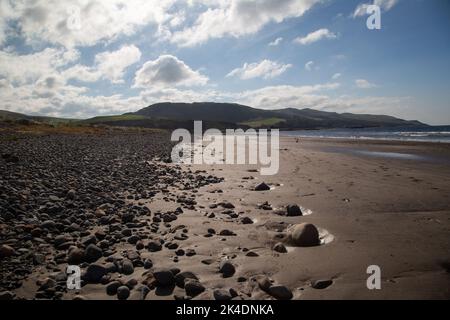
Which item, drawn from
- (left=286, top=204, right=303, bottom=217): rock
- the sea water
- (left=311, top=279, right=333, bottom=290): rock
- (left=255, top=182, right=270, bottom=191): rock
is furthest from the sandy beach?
the sea water

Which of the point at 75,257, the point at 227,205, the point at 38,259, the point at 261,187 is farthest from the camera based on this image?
the point at 261,187

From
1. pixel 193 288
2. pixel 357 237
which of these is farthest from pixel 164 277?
pixel 357 237

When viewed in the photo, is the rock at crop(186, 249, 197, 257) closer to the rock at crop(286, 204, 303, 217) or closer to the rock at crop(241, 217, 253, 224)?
the rock at crop(241, 217, 253, 224)

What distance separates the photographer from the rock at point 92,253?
4570 mm

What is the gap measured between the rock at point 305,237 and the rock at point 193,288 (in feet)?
7.67

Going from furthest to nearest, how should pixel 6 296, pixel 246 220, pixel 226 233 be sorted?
pixel 246 220, pixel 226 233, pixel 6 296

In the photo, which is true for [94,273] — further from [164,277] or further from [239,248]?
[239,248]

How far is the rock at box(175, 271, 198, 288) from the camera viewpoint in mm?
3909

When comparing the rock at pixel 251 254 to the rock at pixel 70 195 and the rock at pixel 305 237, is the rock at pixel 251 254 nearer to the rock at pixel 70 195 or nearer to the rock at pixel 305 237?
the rock at pixel 305 237

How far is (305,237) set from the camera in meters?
5.38

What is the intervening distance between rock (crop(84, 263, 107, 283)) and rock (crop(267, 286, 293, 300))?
2.38 m

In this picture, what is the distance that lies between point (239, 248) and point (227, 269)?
102 centimetres
